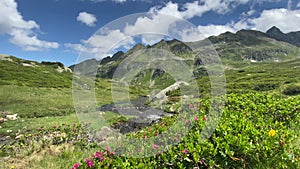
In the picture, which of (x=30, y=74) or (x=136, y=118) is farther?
(x=30, y=74)

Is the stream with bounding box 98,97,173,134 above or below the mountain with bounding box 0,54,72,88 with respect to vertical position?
below

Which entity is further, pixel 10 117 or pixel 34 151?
pixel 10 117

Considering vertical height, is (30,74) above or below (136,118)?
above

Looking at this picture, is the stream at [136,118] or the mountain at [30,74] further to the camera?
the mountain at [30,74]

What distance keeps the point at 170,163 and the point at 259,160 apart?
6.64ft

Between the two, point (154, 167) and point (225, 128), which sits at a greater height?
point (225, 128)

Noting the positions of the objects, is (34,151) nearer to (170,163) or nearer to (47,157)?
(47,157)

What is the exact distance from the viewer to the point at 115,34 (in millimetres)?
9539

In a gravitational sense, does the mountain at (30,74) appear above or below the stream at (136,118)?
above

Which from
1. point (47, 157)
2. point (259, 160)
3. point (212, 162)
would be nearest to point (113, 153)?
point (212, 162)

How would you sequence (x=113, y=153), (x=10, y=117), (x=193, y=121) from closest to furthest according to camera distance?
(x=113, y=153) < (x=193, y=121) < (x=10, y=117)

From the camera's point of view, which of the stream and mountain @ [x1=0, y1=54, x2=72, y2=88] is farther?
mountain @ [x1=0, y1=54, x2=72, y2=88]

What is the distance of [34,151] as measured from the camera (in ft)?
35.2

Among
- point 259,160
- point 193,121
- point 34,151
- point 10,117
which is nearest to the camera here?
point 259,160
